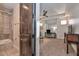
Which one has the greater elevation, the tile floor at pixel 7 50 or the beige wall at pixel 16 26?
the beige wall at pixel 16 26

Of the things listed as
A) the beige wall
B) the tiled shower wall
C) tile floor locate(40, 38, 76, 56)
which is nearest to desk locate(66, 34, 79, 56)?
tile floor locate(40, 38, 76, 56)

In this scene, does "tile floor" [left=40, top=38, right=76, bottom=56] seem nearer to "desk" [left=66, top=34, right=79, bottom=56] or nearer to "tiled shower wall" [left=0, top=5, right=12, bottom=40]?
"desk" [left=66, top=34, right=79, bottom=56]

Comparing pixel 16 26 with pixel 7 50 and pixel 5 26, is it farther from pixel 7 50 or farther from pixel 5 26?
pixel 7 50

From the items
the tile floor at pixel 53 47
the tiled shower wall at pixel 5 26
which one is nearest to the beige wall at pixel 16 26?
the tiled shower wall at pixel 5 26

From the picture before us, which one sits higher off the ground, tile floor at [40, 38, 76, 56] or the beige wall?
the beige wall

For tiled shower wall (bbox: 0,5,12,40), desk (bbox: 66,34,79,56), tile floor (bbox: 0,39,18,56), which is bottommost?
tile floor (bbox: 0,39,18,56)

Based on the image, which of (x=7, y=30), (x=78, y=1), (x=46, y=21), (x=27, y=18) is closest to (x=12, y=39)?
(x=7, y=30)

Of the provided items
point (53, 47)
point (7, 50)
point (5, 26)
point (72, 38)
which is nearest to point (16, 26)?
point (5, 26)

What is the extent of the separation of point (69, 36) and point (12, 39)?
778 millimetres

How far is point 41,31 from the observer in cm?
148

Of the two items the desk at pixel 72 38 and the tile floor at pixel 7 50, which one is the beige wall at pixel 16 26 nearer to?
the tile floor at pixel 7 50

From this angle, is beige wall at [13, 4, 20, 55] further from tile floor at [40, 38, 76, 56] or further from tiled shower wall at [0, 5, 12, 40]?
tile floor at [40, 38, 76, 56]

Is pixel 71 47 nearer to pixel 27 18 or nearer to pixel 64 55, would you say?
pixel 64 55

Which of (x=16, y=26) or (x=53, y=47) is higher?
(x=16, y=26)
